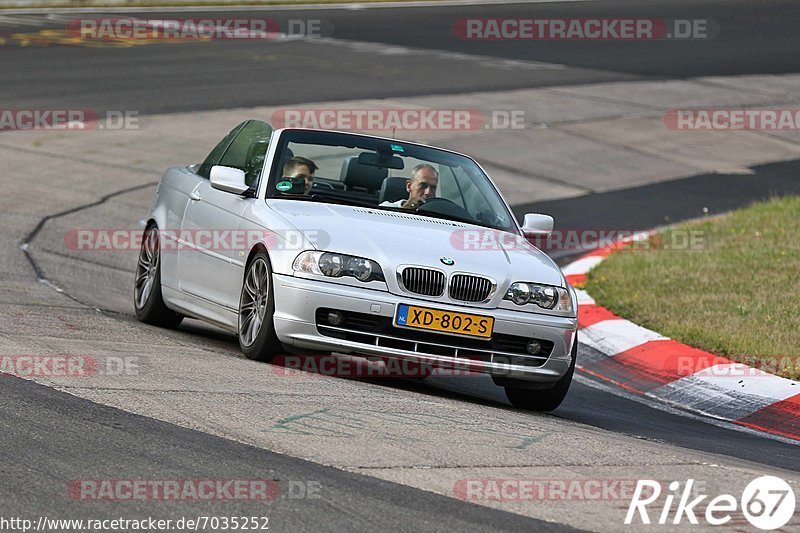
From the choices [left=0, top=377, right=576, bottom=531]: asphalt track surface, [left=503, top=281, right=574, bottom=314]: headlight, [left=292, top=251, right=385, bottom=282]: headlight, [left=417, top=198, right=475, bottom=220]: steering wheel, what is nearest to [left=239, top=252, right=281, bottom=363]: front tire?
[left=292, top=251, right=385, bottom=282]: headlight

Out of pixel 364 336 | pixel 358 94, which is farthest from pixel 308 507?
pixel 358 94

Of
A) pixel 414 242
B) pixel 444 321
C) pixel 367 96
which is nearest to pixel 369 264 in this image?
pixel 414 242

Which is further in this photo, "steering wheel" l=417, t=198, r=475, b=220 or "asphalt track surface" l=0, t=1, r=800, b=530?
"steering wheel" l=417, t=198, r=475, b=220

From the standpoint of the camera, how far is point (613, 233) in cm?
1522

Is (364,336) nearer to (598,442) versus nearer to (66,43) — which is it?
(598,442)

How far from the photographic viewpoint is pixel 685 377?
9344mm

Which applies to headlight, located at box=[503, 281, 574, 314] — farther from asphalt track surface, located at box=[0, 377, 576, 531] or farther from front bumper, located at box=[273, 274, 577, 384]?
asphalt track surface, located at box=[0, 377, 576, 531]

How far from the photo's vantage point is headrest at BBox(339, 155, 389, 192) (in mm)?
8742

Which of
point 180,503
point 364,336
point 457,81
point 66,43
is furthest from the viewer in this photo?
point 66,43

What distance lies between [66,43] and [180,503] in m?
23.0

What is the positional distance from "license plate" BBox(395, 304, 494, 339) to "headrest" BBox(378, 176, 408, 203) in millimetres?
1369

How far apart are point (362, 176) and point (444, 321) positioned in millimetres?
1612

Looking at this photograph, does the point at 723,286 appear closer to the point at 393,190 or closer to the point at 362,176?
the point at 393,190

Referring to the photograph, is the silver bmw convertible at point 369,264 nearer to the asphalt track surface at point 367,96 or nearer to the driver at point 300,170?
the driver at point 300,170
